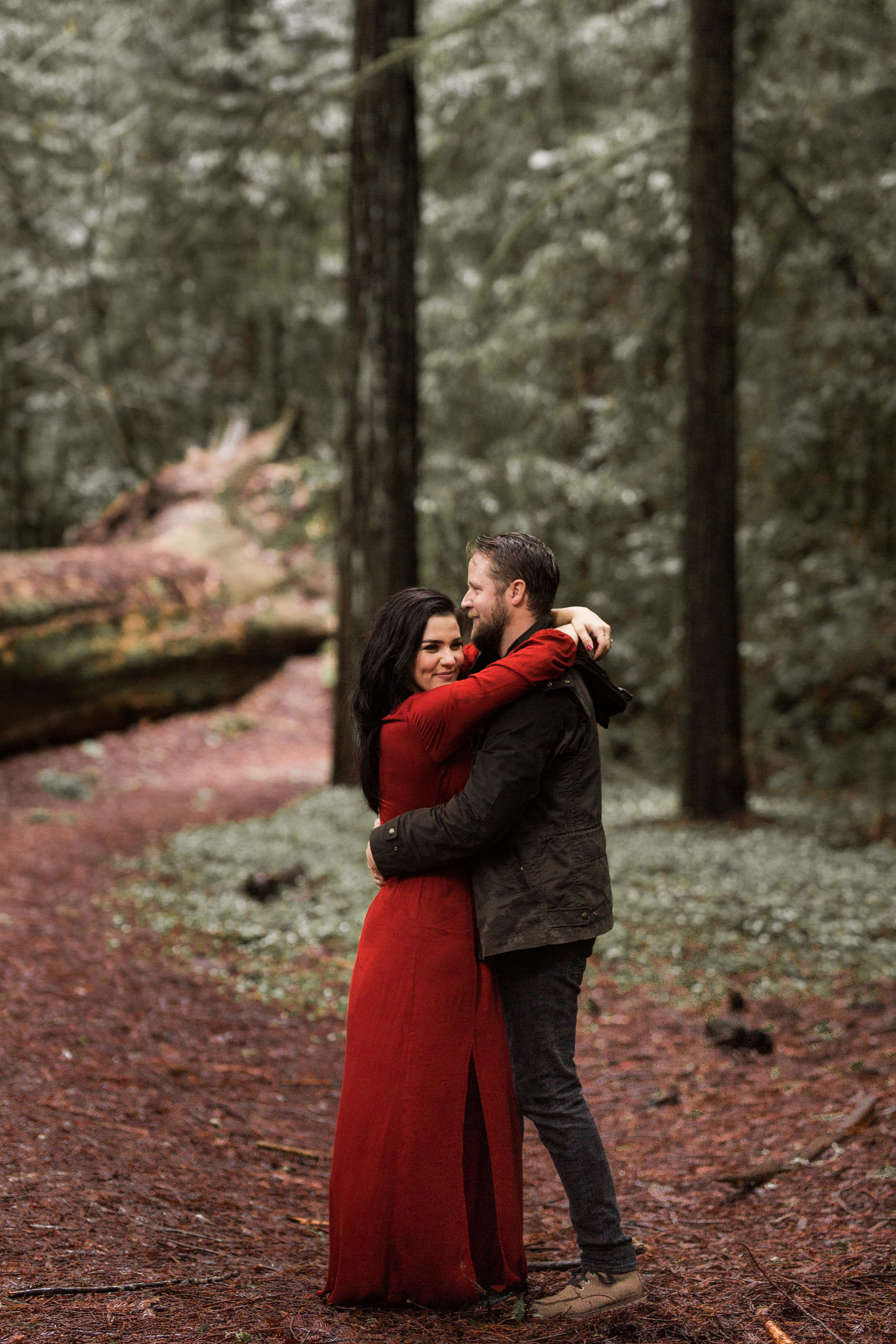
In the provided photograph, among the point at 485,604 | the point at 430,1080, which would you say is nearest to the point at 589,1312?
the point at 430,1080

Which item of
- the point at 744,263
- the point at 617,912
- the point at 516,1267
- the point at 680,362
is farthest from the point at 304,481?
the point at 516,1267

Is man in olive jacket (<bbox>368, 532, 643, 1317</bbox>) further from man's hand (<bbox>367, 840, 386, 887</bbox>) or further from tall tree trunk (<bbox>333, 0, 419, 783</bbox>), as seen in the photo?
tall tree trunk (<bbox>333, 0, 419, 783</bbox>)

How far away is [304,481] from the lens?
10.7 m

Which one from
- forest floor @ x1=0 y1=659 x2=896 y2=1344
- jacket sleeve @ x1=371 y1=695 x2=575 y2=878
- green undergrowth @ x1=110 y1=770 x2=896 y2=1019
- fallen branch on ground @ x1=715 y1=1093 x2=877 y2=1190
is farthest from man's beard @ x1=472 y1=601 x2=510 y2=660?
green undergrowth @ x1=110 y1=770 x2=896 y2=1019

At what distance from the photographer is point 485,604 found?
3.19 metres

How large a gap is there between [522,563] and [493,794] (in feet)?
2.25

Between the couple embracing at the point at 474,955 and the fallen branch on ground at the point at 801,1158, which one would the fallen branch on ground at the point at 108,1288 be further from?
the fallen branch on ground at the point at 801,1158

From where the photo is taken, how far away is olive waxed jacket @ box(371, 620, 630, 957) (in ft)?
9.82

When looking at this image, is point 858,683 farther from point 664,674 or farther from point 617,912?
point 617,912

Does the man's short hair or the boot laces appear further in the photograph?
the man's short hair

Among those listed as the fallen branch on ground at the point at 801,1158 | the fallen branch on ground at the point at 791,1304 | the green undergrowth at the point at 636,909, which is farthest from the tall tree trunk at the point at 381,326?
the fallen branch on ground at the point at 791,1304

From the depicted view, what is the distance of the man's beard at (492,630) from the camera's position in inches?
126

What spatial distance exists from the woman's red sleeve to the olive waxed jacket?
67 millimetres

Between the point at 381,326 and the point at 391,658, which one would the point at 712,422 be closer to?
the point at 381,326
